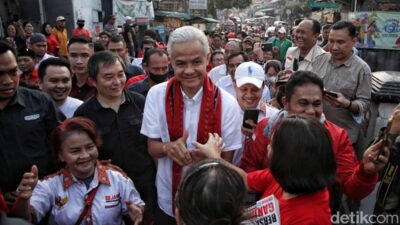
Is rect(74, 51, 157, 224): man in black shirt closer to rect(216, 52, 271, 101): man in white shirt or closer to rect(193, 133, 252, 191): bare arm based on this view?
rect(193, 133, 252, 191): bare arm

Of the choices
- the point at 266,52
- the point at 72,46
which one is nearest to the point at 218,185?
the point at 72,46

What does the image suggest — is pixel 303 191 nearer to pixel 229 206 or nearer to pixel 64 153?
pixel 229 206

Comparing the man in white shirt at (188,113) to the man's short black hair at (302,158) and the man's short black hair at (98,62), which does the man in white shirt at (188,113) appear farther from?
the man's short black hair at (98,62)

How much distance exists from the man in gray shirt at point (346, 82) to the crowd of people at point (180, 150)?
0.03 meters

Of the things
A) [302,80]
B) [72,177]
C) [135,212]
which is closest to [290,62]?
[302,80]

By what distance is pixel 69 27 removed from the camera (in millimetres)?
12359

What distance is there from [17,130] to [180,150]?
109 centimetres

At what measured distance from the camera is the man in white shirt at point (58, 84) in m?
3.10

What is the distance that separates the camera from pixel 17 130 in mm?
2350

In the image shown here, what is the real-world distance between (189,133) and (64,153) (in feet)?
2.48

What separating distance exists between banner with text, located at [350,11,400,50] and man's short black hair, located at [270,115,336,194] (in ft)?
33.2

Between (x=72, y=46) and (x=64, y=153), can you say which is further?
(x=72, y=46)

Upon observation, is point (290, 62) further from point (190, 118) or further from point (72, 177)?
point (72, 177)

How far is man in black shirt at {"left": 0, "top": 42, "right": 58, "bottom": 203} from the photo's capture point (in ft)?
7.66
